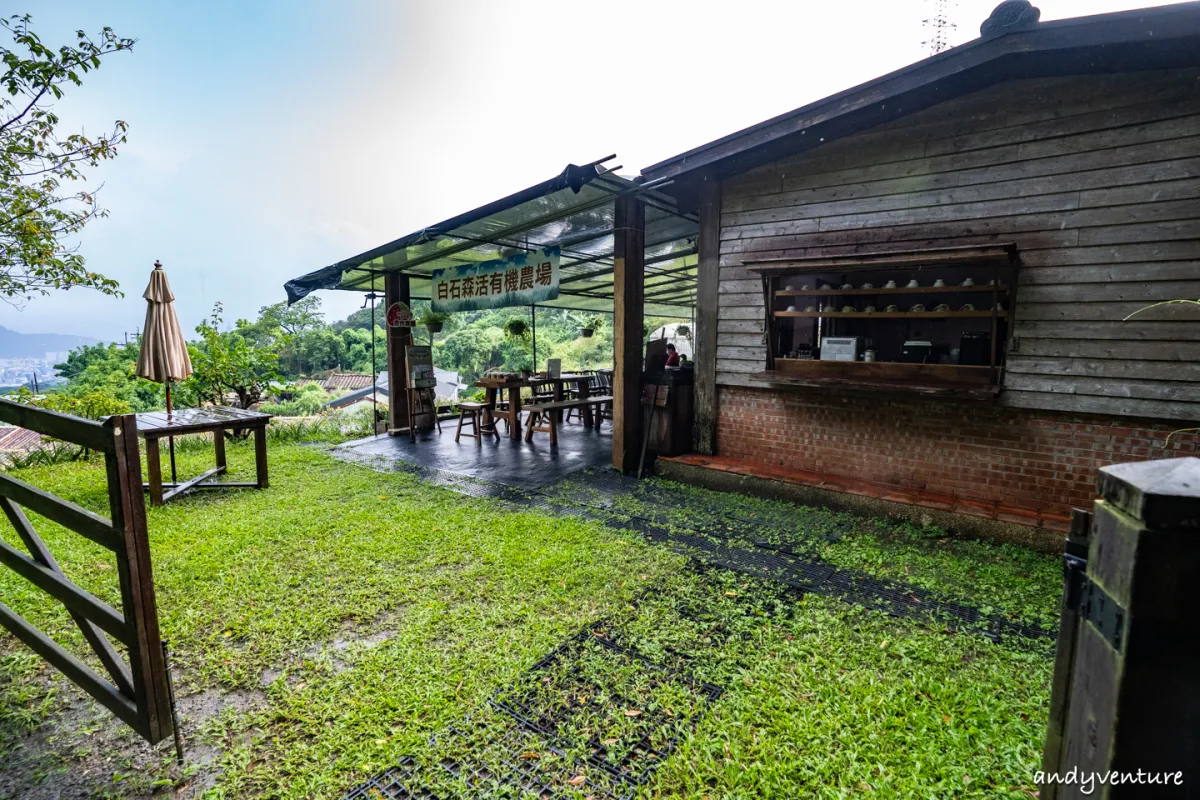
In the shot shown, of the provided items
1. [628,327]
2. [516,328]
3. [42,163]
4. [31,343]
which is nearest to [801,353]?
[628,327]

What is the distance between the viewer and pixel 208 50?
50.6 metres

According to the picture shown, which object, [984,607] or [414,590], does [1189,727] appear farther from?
[414,590]

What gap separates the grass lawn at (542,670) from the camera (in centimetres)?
187

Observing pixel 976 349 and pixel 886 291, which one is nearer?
pixel 976 349

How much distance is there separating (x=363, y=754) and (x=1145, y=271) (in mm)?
5525

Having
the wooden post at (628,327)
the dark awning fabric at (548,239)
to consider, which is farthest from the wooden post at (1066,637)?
the wooden post at (628,327)

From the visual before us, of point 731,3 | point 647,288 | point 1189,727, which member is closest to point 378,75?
point 731,3

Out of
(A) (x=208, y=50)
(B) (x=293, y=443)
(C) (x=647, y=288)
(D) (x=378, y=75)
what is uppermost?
(A) (x=208, y=50)

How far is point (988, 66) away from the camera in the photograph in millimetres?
3889

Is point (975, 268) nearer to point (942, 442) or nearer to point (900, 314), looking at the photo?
point (900, 314)

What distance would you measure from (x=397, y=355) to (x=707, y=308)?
555cm

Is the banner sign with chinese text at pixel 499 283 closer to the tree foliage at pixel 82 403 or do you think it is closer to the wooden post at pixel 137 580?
the tree foliage at pixel 82 403

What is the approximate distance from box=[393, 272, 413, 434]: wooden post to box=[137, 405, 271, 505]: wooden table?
3.04 metres

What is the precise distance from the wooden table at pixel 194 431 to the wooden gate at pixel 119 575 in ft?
9.34
